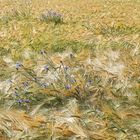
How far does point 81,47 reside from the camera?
6.98 m

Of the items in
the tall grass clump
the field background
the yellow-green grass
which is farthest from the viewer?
Result: the tall grass clump

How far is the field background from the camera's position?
3.93 m

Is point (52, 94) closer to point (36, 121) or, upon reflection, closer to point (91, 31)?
point (36, 121)

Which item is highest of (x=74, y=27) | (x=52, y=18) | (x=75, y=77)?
(x=52, y=18)

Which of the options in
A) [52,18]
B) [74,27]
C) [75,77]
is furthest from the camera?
[52,18]

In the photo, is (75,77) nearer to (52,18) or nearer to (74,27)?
(74,27)

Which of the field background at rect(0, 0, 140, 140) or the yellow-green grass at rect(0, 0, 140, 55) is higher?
the yellow-green grass at rect(0, 0, 140, 55)

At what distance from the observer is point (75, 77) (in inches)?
203

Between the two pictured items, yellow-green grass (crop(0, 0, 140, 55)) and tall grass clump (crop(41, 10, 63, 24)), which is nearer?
yellow-green grass (crop(0, 0, 140, 55))

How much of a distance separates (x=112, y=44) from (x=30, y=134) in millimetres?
3373

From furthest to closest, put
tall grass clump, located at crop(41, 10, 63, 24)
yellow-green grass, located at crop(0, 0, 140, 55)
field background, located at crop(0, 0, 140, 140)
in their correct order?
1. tall grass clump, located at crop(41, 10, 63, 24)
2. yellow-green grass, located at crop(0, 0, 140, 55)
3. field background, located at crop(0, 0, 140, 140)

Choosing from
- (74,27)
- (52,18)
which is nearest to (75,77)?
(74,27)

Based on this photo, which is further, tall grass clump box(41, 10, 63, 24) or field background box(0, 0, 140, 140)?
tall grass clump box(41, 10, 63, 24)

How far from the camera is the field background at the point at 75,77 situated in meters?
3.93
